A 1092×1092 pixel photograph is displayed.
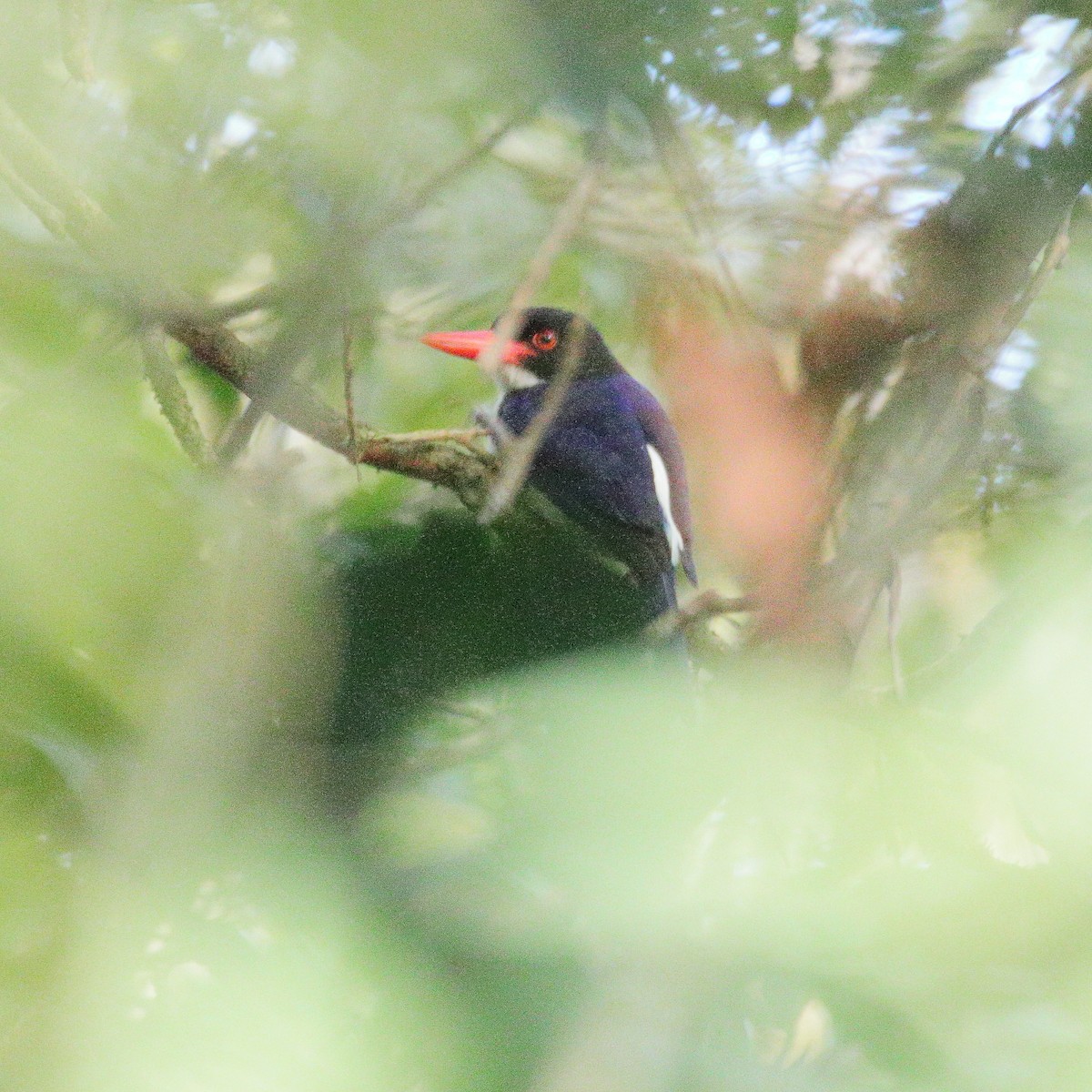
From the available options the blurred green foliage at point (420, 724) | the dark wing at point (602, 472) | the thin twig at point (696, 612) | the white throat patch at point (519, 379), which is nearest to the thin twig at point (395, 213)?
the blurred green foliage at point (420, 724)

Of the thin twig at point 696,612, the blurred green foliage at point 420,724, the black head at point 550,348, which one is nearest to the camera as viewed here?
the blurred green foliage at point 420,724

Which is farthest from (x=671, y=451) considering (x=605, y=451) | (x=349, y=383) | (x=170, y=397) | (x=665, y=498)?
(x=170, y=397)

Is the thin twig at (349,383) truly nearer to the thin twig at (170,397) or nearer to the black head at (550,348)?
the thin twig at (170,397)

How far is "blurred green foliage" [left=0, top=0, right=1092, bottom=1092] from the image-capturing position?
0.47m

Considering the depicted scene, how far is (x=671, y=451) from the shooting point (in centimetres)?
135

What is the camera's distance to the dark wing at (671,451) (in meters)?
1.24

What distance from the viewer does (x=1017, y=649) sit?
0.58 meters

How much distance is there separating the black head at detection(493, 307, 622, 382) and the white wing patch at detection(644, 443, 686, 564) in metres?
0.15

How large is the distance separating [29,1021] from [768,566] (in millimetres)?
606

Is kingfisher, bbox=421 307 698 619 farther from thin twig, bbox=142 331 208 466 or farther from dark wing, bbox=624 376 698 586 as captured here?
thin twig, bbox=142 331 208 466

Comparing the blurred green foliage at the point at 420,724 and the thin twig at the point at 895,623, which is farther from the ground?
the blurred green foliage at the point at 420,724

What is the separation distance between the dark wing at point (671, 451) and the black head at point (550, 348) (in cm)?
6

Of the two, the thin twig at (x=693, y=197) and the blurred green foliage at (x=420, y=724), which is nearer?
the blurred green foliage at (x=420, y=724)

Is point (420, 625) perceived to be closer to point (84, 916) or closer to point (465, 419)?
point (84, 916)
